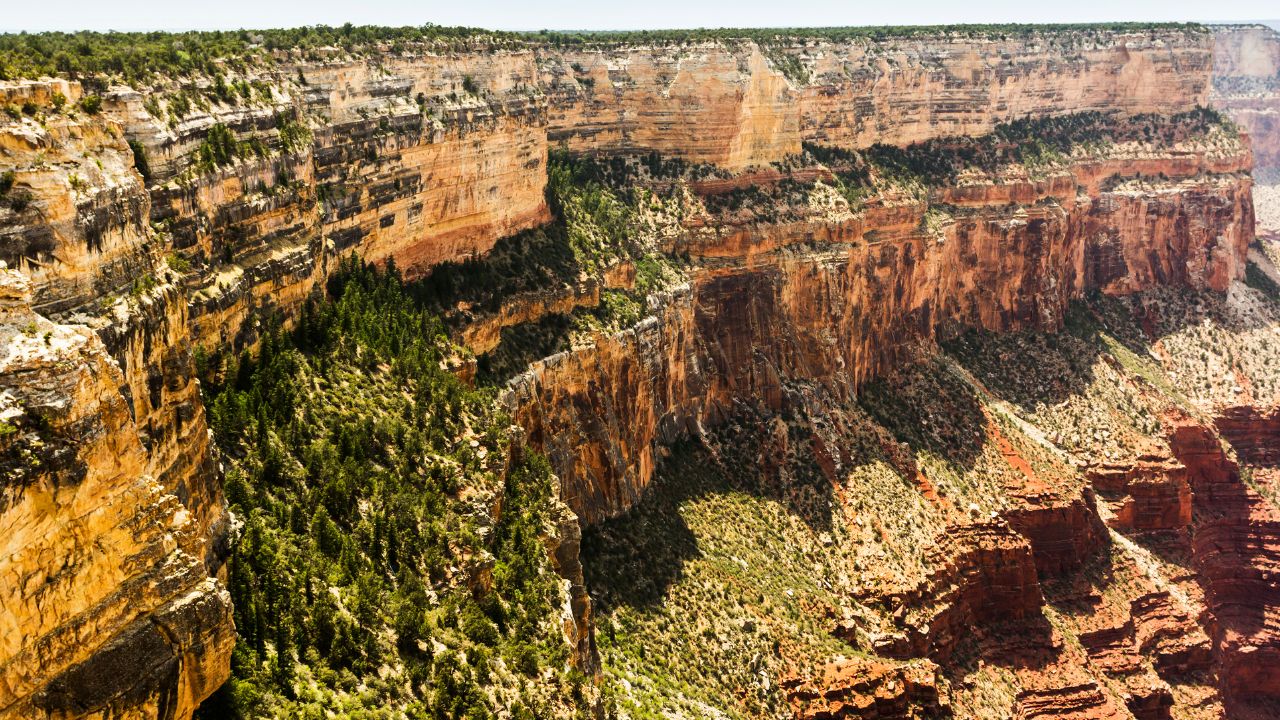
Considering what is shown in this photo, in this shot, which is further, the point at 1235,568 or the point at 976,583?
the point at 1235,568

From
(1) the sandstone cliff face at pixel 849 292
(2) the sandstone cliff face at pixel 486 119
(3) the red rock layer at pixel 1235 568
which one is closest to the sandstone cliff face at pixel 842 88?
(2) the sandstone cliff face at pixel 486 119

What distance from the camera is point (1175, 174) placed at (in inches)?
6107

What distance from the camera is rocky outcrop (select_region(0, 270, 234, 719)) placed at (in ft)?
84.6

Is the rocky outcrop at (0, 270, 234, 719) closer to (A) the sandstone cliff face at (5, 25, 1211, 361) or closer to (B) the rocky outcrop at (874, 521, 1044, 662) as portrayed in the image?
(A) the sandstone cliff face at (5, 25, 1211, 361)

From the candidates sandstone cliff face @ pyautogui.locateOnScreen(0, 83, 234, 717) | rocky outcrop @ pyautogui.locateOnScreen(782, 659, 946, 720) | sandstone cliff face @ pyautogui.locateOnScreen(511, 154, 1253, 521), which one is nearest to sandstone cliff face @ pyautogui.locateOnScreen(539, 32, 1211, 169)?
sandstone cliff face @ pyautogui.locateOnScreen(511, 154, 1253, 521)

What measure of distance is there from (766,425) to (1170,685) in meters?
41.7

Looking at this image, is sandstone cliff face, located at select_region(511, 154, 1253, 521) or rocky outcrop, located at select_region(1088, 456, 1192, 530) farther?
rocky outcrop, located at select_region(1088, 456, 1192, 530)

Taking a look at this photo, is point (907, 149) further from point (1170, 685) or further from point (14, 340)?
point (14, 340)

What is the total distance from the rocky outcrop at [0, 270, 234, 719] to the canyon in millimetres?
93

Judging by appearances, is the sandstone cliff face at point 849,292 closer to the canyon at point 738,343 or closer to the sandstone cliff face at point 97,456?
the canyon at point 738,343

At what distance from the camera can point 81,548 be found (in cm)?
2736

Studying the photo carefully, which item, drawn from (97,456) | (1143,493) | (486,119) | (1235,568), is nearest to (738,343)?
(486,119)

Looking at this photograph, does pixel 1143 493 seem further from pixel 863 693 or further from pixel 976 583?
pixel 863 693

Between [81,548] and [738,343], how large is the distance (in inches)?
3196
